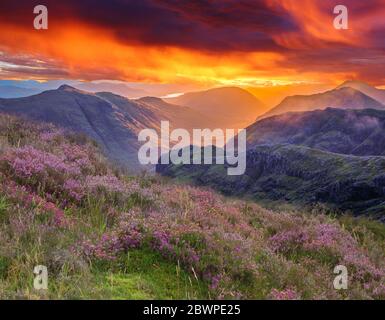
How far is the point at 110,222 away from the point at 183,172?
18014 cm

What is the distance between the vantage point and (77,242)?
742 cm

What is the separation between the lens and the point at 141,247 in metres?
7.59

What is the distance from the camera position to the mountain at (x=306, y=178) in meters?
85.6

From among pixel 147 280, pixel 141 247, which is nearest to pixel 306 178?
pixel 141 247

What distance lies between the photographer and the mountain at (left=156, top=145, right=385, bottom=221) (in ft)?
281

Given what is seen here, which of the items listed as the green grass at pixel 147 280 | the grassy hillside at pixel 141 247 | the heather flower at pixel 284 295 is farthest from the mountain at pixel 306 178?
the green grass at pixel 147 280

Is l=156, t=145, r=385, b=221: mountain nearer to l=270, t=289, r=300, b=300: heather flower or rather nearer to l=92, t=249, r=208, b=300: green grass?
l=270, t=289, r=300, b=300: heather flower

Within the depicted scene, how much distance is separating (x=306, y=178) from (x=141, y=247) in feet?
409

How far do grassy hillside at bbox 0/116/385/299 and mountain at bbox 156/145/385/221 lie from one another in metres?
47.9
